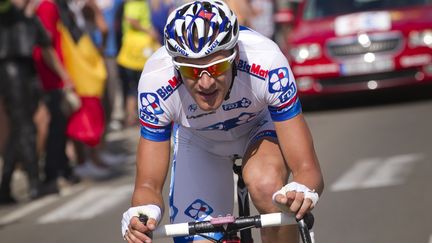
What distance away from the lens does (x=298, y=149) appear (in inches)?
211

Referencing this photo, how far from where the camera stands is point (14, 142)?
1155 centimetres

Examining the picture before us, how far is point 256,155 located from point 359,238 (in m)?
3.00

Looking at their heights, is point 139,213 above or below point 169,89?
below

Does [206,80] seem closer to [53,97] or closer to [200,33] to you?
[200,33]

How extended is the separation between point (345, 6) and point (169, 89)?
11.1 metres

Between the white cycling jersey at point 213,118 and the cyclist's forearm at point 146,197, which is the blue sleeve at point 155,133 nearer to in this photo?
the white cycling jersey at point 213,118

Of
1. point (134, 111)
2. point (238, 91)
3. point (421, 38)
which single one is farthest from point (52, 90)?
point (238, 91)

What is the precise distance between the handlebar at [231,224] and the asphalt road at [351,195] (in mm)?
3469

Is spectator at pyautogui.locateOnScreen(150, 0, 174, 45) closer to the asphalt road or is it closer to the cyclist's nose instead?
the asphalt road

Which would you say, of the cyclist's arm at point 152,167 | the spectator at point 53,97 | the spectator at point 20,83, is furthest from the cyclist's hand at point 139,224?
A: the spectator at point 53,97

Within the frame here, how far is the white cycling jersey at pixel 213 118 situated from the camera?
547 cm

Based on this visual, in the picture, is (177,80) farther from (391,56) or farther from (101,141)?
(391,56)

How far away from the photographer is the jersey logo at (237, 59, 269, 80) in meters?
5.46

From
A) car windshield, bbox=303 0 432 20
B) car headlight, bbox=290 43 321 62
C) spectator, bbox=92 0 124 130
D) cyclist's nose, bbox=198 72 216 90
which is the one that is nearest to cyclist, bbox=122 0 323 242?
cyclist's nose, bbox=198 72 216 90
